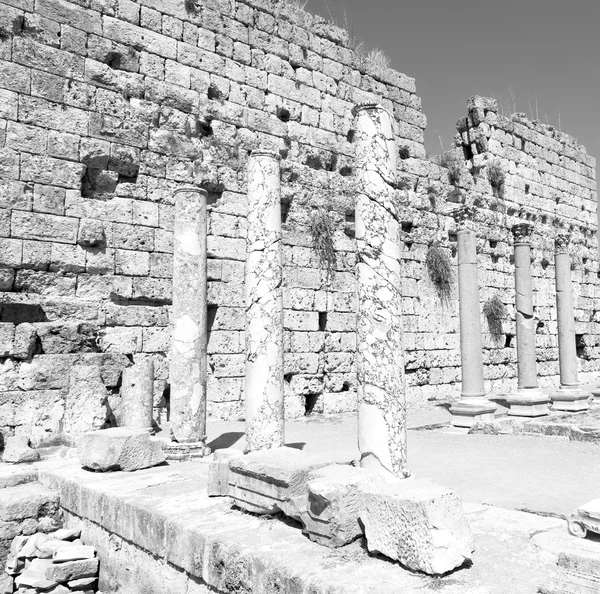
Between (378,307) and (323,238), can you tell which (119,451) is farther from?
(323,238)

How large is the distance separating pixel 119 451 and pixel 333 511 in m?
2.95

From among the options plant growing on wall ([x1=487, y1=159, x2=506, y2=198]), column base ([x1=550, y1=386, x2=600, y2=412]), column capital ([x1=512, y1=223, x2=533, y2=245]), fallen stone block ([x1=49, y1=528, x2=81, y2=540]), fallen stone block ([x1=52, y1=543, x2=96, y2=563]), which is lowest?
fallen stone block ([x1=52, y1=543, x2=96, y2=563])

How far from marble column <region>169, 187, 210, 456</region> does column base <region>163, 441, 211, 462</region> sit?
0.01 metres

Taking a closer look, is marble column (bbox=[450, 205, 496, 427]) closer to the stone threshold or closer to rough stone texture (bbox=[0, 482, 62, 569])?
the stone threshold

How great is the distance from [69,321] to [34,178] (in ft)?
6.50

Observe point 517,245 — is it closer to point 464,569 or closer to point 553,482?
point 553,482

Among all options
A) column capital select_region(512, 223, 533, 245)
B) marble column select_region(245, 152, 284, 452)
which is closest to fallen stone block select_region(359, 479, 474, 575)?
marble column select_region(245, 152, 284, 452)

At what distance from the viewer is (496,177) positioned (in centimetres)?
1542

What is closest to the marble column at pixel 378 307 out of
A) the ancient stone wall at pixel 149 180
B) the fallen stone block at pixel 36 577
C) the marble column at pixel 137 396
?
the fallen stone block at pixel 36 577

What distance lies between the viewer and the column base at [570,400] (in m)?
11.1

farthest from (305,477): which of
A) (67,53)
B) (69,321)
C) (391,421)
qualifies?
A: (67,53)

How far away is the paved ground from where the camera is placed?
16.8ft

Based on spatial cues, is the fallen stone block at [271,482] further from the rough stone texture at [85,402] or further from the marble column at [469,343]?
the marble column at [469,343]

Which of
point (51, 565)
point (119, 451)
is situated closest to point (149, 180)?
point (119, 451)
